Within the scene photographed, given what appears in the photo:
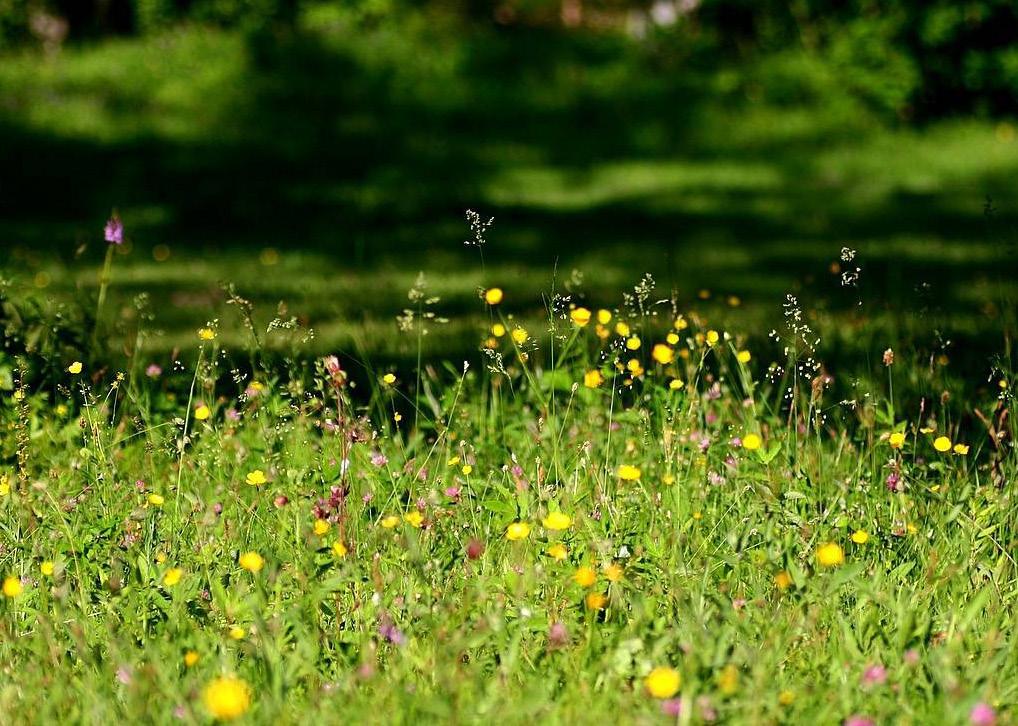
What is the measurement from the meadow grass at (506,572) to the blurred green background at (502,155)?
3.89ft

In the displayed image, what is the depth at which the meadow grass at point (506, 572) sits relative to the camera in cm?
200

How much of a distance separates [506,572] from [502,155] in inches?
341

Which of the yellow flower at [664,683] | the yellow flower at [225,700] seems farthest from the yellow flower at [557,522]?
the yellow flower at [225,700]

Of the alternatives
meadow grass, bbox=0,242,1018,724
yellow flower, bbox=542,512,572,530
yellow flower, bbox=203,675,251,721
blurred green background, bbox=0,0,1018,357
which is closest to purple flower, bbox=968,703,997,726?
meadow grass, bbox=0,242,1018,724

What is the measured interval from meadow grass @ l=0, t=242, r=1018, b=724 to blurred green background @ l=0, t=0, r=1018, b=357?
1.18 meters

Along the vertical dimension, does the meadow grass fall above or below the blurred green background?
below

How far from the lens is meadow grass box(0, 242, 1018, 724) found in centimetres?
200

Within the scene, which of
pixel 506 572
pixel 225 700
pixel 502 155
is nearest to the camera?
pixel 225 700

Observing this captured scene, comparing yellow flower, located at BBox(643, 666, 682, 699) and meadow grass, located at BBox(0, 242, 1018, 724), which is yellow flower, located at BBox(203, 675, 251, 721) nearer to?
meadow grass, located at BBox(0, 242, 1018, 724)

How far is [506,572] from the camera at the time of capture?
233cm

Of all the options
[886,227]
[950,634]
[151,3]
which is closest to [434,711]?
[950,634]

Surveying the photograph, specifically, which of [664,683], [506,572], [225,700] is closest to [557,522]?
[506,572]

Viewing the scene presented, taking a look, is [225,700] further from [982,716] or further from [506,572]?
[982,716]

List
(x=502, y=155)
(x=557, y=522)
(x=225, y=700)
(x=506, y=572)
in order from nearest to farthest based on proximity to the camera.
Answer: (x=225, y=700) < (x=557, y=522) < (x=506, y=572) < (x=502, y=155)
